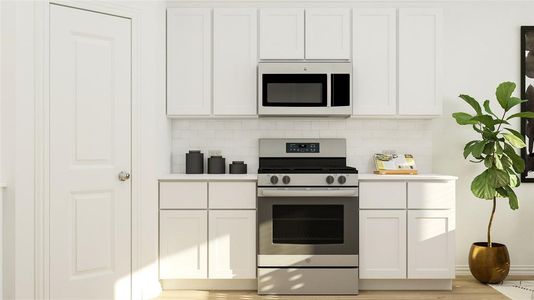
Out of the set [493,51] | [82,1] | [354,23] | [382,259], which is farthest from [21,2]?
[493,51]

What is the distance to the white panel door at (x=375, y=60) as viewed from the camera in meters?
4.03

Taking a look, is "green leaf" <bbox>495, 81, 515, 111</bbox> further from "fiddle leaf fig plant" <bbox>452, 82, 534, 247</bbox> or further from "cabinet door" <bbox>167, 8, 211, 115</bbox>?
"cabinet door" <bbox>167, 8, 211, 115</bbox>

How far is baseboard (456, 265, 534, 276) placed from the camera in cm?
430

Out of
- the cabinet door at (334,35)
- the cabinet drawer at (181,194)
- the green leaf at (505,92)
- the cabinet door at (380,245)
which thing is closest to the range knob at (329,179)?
the cabinet door at (380,245)

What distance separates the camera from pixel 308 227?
3.70 meters

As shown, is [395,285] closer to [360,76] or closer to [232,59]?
[360,76]

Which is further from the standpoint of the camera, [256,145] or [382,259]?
[256,145]

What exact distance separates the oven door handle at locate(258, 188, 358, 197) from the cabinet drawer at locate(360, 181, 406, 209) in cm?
14

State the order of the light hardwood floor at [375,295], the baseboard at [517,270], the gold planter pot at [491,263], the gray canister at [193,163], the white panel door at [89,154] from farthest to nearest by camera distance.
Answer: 1. the baseboard at [517,270]
2. the gray canister at [193,163]
3. the gold planter pot at [491,263]
4. the light hardwood floor at [375,295]
5. the white panel door at [89,154]

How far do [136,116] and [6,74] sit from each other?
896 millimetres

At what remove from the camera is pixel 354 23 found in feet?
13.2

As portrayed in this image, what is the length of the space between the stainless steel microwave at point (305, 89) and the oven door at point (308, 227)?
2.30 feet

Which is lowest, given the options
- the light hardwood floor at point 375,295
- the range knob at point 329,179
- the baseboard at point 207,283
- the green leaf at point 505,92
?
the light hardwood floor at point 375,295

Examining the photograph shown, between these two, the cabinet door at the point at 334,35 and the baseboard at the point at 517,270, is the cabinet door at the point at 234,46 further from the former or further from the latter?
the baseboard at the point at 517,270
